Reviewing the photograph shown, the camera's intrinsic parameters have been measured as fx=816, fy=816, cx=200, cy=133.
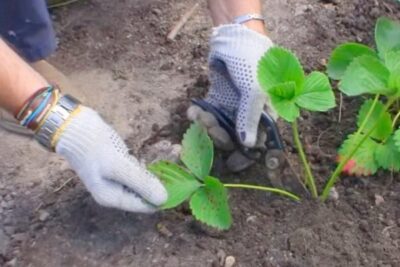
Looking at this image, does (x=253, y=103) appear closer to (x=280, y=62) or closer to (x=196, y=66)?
(x=280, y=62)

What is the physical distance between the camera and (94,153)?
66.4 inches

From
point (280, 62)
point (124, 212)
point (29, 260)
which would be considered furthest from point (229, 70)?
point (29, 260)

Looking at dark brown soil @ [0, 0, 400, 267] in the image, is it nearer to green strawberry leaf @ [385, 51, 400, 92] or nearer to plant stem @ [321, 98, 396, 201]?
plant stem @ [321, 98, 396, 201]

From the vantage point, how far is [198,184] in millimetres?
1733

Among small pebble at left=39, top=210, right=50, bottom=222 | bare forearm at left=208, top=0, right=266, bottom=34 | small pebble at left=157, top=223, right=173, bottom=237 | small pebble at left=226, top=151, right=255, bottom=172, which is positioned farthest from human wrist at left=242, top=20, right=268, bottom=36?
small pebble at left=39, top=210, right=50, bottom=222

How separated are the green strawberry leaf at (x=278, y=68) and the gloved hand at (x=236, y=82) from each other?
18 cm

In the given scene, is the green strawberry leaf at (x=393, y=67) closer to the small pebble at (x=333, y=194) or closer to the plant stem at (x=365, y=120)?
the plant stem at (x=365, y=120)

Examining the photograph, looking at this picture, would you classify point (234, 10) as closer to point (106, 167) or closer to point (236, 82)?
point (236, 82)

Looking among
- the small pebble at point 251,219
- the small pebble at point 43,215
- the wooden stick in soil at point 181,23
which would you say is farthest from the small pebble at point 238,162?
the wooden stick in soil at point 181,23

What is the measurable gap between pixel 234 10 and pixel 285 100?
509 millimetres

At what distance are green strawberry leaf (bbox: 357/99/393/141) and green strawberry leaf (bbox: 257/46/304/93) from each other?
25cm

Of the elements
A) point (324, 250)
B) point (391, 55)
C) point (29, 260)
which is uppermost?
point (391, 55)

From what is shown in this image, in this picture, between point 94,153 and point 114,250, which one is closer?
point 94,153

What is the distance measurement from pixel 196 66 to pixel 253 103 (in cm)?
50
